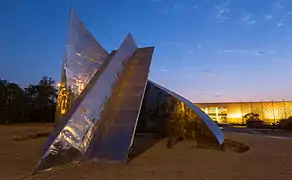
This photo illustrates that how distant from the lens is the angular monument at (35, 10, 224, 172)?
21.1 feet

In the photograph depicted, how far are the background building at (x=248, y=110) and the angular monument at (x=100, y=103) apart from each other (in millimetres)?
27203

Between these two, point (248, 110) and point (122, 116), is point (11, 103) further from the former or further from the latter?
point (248, 110)

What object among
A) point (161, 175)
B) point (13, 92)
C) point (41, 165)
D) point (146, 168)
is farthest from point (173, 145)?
Answer: point (13, 92)

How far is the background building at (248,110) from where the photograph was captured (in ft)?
111

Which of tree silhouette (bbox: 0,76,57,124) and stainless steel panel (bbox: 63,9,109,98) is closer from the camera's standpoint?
stainless steel panel (bbox: 63,9,109,98)

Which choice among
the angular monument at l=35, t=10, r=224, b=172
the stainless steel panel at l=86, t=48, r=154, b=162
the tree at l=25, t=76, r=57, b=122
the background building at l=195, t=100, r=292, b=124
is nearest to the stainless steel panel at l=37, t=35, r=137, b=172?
the angular monument at l=35, t=10, r=224, b=172

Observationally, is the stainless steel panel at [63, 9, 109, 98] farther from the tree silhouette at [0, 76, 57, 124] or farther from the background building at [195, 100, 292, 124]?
the background building at [195, 100, 292, 124]

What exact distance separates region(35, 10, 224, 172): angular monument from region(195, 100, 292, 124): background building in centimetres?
2720

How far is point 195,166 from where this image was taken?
643 centimetres

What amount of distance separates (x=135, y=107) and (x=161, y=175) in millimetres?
2460

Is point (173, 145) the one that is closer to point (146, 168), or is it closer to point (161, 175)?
point (146, 168)

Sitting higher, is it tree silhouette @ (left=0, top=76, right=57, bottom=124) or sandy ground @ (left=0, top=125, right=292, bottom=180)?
tree silhouette @ (left=0, top=76, right=57, bottom=124)

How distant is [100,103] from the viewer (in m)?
7.39

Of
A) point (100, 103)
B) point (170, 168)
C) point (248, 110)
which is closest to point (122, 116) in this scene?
point (100, 103)
